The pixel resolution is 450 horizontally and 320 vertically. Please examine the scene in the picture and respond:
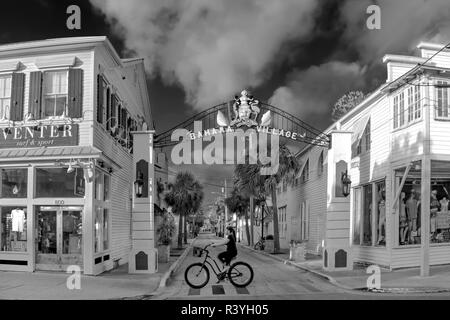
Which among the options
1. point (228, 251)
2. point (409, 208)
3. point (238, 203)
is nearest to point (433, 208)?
point (409, 208)

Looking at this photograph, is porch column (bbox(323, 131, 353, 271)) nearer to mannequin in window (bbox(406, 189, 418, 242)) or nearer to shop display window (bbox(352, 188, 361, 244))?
mannequin in window (bbox(406, 189, 418, 242))

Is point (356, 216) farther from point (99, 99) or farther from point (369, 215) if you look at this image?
point (99, 99)

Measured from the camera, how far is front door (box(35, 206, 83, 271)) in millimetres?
16781

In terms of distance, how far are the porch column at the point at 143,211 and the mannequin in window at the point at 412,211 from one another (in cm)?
913

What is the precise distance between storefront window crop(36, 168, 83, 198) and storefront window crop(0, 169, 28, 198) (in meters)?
0.50

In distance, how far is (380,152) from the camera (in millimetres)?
19656

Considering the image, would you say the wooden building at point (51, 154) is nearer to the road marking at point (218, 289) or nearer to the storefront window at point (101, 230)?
the storefront window at point (101, 230)

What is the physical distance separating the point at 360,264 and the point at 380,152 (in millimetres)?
4758

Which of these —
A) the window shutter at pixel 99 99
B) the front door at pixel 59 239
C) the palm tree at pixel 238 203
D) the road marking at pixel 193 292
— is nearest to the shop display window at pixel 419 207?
the road marking at pixel 193 292

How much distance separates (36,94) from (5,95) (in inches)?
54.4

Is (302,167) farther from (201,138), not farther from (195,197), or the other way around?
(201,138)

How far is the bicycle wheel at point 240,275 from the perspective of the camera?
45.5 feet
